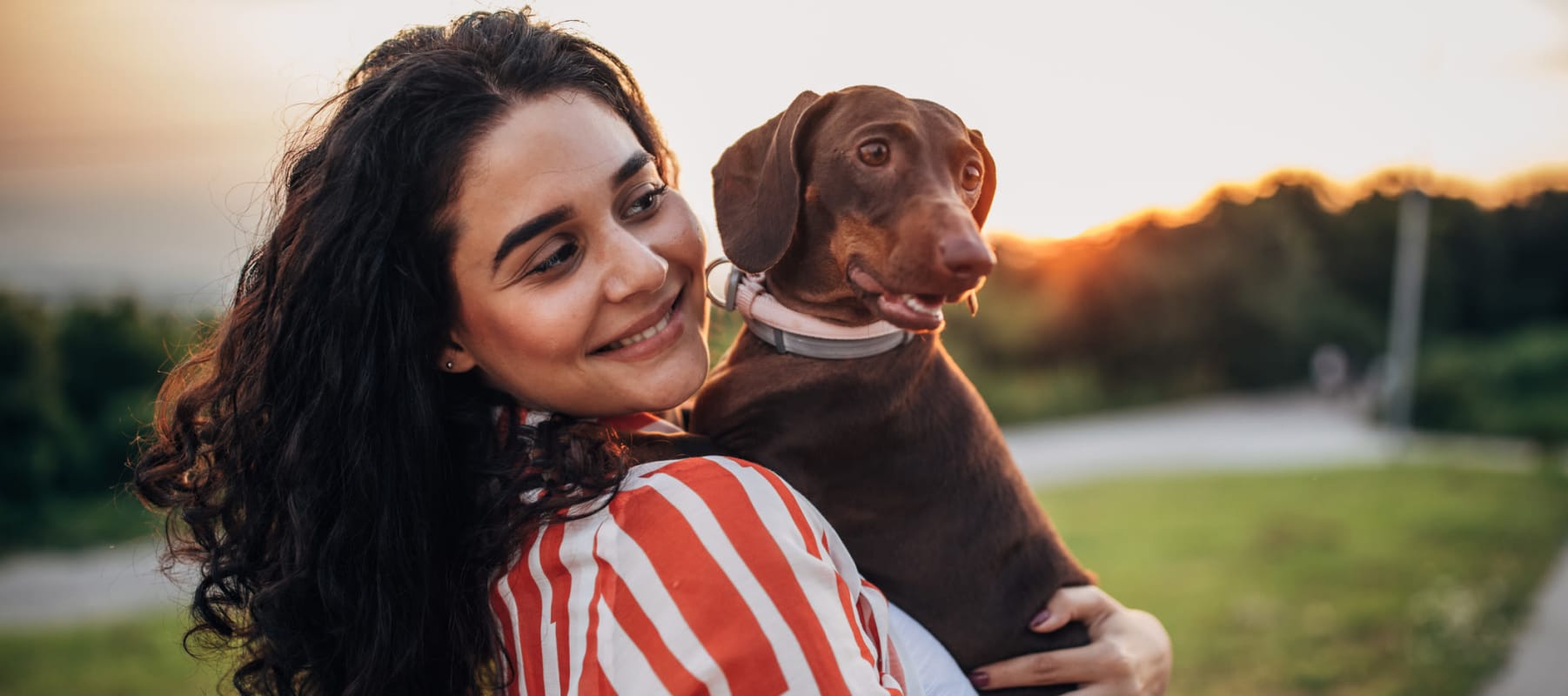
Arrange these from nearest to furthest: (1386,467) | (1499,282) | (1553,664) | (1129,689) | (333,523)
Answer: (333,523)
(1129,689)
(1553,664)
(1386,467)
(1499,282)

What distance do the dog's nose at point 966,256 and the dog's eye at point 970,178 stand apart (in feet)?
1.04

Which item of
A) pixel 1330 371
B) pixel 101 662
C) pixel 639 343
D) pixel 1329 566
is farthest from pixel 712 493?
pixel 1330 371

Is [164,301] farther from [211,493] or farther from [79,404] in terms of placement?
[211,493]

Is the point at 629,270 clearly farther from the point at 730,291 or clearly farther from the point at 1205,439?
the point at 1205,439

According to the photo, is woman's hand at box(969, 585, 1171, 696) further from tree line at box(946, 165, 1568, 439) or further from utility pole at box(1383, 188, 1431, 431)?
utility pole at box(1383, 188, 1431, 431)

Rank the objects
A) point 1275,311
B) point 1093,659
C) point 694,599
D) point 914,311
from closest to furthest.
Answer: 1. point 694,599
2. point 914,311
3. point 1093,659
4. point 1275,311

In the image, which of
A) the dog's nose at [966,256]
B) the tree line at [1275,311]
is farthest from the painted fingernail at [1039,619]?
the tree line at [1275,311]

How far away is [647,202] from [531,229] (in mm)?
288

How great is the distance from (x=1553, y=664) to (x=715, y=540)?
7.42 metres

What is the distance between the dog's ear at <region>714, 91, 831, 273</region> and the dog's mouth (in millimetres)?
195

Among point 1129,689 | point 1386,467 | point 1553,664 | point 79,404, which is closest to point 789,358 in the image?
point 1129,689

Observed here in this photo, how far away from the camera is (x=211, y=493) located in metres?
1.98

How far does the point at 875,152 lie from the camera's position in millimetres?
1929

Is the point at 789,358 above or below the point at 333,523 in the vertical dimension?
above
